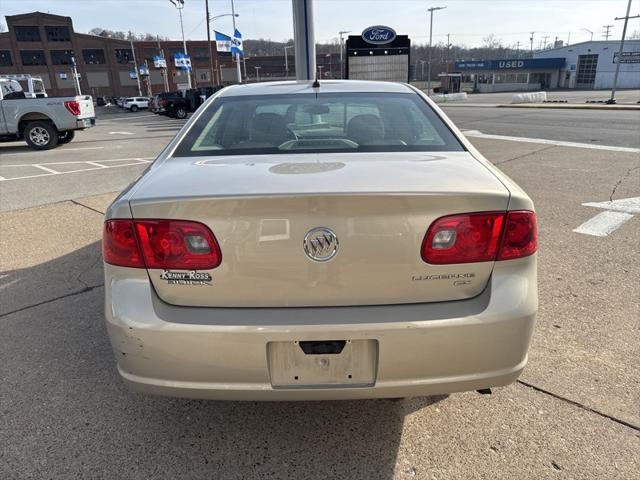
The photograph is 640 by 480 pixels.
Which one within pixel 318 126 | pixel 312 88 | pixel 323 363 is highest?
pixel 312 88

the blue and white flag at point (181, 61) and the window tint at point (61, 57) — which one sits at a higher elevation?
the window tint at point (61, 57)

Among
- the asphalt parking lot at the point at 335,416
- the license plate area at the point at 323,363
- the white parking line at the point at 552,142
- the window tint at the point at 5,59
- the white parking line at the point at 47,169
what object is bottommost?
the white parking line at the point at 552,142

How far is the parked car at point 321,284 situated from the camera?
70.2 inches

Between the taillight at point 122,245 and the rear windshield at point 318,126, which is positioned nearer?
the taillight at point 122,245


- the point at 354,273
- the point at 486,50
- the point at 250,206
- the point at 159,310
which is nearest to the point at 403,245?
the point at 354,273

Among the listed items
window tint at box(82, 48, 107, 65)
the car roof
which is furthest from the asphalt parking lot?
window tint at box(82, 48, 107, 65)

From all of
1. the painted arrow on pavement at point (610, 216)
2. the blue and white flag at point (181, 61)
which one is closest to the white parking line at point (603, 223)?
the painted arrow on pavement at point (610, 216)

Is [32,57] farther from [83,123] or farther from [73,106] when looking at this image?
[73,106]

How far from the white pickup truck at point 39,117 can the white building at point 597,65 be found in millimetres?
66916

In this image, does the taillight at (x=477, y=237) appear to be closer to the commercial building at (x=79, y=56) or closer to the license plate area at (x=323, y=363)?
the license plate area at (x=323, y=363)

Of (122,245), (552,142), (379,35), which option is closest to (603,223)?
(122,245)

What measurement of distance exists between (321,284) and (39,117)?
1483 cm

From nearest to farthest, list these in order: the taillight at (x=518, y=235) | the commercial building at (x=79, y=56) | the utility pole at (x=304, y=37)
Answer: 1. the taillight at (x=518, y=235)
2. the utility pole at (x=304, y=37)
3. the commercial building at (x=79, y=56)

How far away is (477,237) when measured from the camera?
6.07ft
